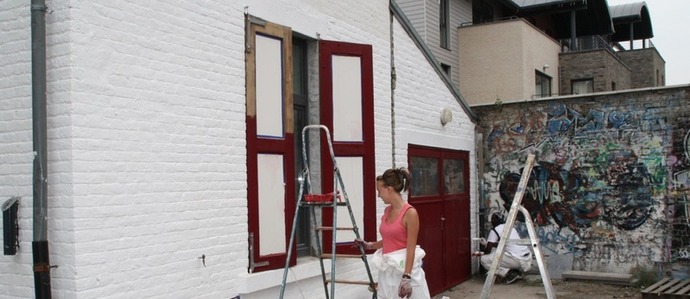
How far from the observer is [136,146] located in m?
5.37

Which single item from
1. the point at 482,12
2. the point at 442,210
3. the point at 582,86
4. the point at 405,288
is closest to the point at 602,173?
the point at 442,210

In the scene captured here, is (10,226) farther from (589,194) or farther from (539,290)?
(589,194)

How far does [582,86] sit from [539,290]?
11.1m

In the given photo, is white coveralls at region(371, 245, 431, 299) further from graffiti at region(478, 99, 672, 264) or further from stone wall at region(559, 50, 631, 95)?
stone wall at region(559, 50, 631, 95)

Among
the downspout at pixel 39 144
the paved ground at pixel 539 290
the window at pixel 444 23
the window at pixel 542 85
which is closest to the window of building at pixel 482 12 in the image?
the window at pixel 444 23

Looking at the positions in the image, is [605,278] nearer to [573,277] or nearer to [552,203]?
[573,277]

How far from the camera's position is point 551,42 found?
19766 mm

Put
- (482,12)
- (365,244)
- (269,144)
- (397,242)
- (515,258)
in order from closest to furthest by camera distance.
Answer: (397,242) → (365,244) → (269,144) → (515,258) → (482,12)

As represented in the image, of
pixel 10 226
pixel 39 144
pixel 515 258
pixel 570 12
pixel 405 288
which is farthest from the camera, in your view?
pixel 570 12

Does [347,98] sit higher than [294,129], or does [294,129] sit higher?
[347,98]

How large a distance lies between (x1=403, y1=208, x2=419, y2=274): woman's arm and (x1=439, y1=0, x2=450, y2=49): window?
13.1 metres

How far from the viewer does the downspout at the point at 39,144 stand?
189 inches

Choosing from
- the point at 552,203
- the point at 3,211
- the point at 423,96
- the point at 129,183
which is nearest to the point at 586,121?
the point at 552,203

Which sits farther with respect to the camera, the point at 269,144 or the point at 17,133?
the point at 269,144
